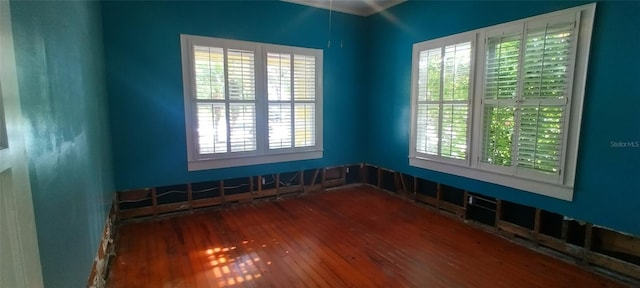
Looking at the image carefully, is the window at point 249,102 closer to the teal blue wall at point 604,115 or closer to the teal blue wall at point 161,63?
the teal blue wall at point 161,63

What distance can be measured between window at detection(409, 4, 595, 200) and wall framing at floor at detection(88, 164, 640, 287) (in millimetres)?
373

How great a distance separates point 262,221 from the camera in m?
3.93

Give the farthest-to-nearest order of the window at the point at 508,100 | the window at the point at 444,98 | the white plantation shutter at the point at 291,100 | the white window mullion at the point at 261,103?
the white plantation shutter at the point at 291,100 < the white window mullion at the point at 261,103 < the window at the point at 444,98 < the window at the point at 508,100

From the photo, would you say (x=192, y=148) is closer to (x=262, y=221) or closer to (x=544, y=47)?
(x=262, y=221)

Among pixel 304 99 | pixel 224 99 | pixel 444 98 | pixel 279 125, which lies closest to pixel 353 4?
pixel 304 99

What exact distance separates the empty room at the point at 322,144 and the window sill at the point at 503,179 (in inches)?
0.8

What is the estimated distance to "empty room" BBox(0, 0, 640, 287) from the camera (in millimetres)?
1811

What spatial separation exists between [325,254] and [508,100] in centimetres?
264

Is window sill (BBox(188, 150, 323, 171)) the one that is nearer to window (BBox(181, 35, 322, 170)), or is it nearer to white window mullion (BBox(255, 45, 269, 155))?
window (BBox(181, 35, 322, 170))

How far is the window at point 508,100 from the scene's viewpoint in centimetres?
287

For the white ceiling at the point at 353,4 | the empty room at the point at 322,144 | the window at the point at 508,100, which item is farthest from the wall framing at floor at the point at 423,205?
the white ceiling at the point at 353,4

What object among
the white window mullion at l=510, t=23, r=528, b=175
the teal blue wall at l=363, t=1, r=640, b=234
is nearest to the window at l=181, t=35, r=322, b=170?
the teal blue wall at l=363, t=1, r=640, b=234

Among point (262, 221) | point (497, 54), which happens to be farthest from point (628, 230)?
point (262, 221)

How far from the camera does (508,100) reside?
3.33 m
